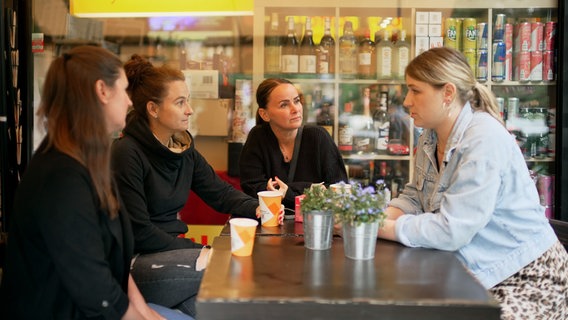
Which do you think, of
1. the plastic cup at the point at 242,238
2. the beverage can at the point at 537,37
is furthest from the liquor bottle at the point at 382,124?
the plastic cup at the point at 242,238

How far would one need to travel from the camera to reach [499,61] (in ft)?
13.4

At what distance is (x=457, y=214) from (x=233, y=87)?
2.73 m

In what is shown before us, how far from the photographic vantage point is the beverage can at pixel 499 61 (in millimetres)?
4082

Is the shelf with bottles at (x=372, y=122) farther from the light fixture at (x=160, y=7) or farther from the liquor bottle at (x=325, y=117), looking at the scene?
the light fixture at (x=160, y=7)

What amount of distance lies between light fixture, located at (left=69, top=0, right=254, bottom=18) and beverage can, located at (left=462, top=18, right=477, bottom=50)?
1.47m

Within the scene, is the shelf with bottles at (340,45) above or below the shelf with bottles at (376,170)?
above

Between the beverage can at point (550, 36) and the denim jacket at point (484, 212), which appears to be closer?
the denim jacket at point (484, 212)

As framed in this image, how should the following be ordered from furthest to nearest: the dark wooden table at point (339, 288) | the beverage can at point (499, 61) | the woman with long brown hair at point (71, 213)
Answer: the beverage can at point (499, 61)
the woman with long brown hair at point (71, 213)
the dark wooden table at point (339, 288)

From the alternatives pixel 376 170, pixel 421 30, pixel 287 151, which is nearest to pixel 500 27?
pixel 421 30

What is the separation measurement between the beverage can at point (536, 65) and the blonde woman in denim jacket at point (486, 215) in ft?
7.34

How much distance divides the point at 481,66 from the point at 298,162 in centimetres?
173

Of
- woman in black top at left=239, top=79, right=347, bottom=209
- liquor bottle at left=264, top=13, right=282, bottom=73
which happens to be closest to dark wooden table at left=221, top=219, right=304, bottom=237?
woman in black top at left=239, top=79, right=347, bottom=209

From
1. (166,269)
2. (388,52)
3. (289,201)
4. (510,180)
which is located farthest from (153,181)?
(388,52)

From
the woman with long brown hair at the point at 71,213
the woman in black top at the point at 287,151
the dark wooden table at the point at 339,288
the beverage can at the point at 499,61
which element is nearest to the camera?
the dark wooden table at the point at 339,288
